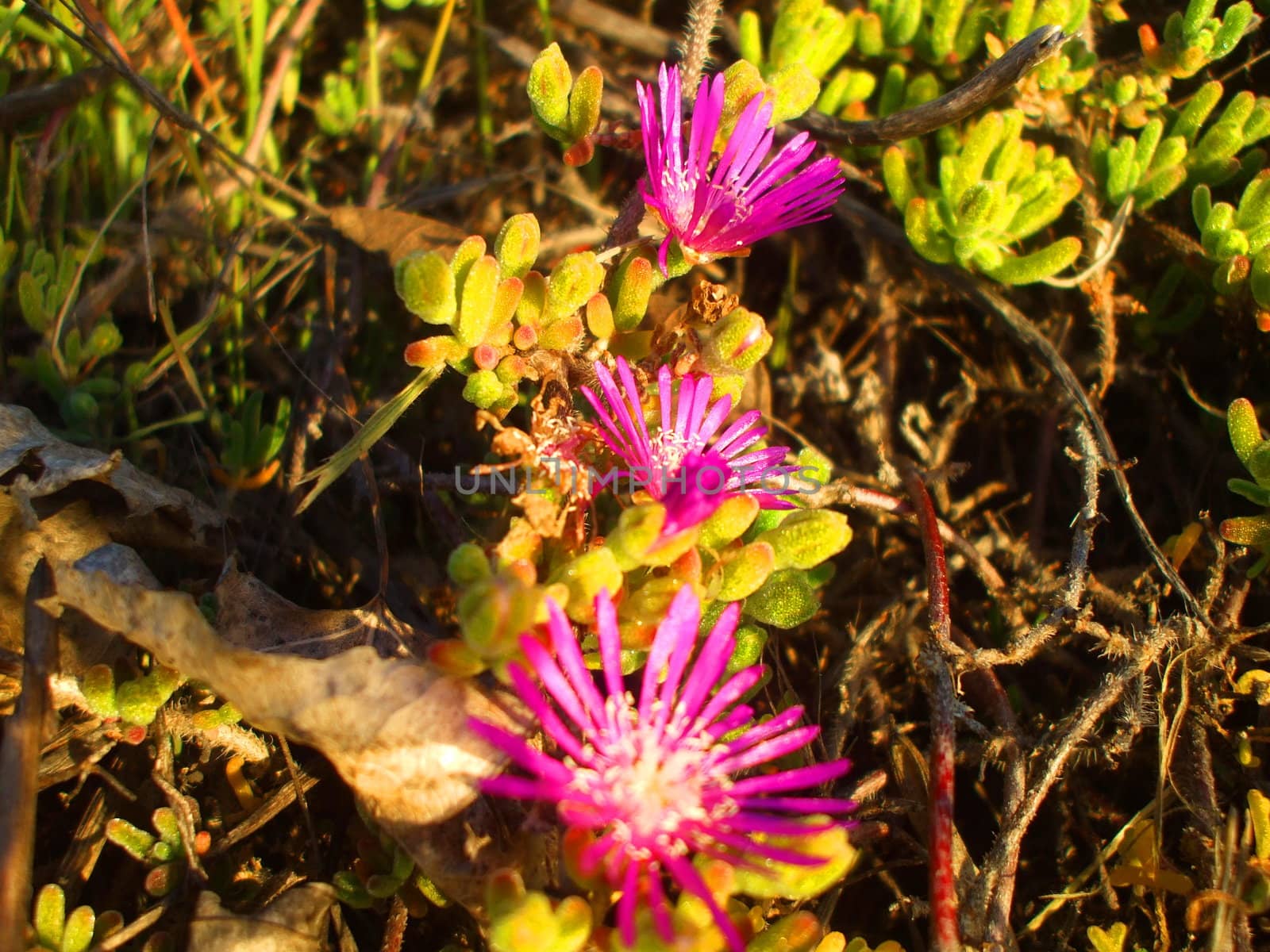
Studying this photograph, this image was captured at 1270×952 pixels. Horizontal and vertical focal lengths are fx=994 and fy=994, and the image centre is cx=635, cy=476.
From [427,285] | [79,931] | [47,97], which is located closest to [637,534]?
[427,285]

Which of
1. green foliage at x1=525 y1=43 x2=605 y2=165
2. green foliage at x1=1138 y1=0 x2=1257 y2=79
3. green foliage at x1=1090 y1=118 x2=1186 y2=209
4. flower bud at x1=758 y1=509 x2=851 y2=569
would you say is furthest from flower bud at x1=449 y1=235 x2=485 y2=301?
green foliage at x1=1138 y1=0 x2=1257 y2=79

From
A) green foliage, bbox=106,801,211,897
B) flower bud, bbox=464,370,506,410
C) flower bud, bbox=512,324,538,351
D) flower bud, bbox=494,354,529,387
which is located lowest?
green foliage, bbox=106,801,211,897

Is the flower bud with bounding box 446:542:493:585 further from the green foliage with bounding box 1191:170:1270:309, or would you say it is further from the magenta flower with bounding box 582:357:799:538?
the green foliage with bounding box 1191:170:1270:309

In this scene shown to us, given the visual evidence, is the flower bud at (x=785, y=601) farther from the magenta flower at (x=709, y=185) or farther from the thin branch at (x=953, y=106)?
the thin branch at (x=953, y=106)

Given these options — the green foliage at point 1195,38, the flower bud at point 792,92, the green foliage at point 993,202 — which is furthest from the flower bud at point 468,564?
the green foliage at point 1195,38

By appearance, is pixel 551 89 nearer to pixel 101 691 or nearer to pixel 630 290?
pixel 630 290

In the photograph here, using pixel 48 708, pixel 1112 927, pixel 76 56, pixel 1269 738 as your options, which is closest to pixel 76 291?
pixel 76 56
